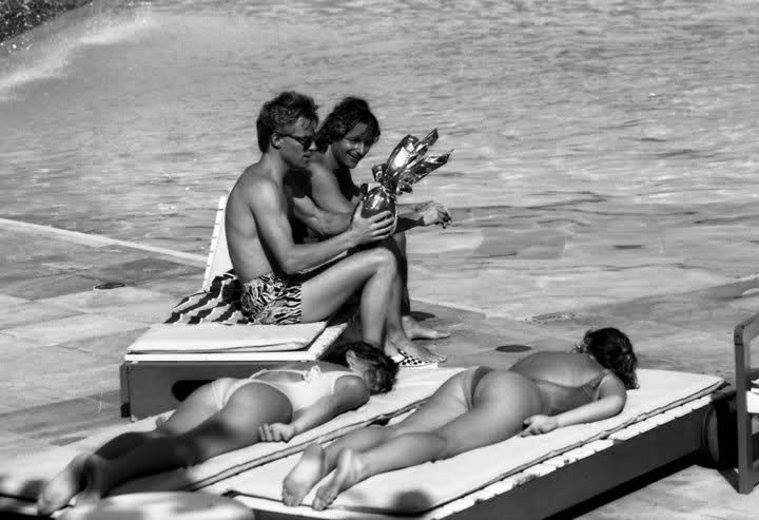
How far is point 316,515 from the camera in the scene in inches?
203

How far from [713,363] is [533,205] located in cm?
561

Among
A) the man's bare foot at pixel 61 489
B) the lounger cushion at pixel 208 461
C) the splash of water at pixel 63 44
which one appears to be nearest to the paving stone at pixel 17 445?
the lounger cushion at pixel 208 461

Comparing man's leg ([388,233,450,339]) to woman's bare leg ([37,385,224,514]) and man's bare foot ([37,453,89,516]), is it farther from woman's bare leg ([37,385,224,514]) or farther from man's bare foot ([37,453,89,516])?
man's bare foot ([37,453,89,516])

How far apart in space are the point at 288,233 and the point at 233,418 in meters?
1.81

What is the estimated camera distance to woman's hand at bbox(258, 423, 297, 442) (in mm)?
5867

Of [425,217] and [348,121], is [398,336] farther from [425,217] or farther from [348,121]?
[348,121]

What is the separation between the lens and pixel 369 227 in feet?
24.6

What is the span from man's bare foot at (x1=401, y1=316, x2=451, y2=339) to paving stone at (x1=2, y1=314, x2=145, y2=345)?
1.62 m

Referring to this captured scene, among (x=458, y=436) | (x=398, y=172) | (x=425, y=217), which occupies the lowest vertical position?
(x=458, y=436)

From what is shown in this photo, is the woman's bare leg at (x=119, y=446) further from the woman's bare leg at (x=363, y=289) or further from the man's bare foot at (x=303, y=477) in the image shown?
the woman's bare leg at (x=363, y=289)

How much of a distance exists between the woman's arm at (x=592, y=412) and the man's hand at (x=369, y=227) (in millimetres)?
1717

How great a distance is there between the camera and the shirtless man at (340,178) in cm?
787

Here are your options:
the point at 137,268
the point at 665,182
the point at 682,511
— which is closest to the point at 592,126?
the point at 665,182

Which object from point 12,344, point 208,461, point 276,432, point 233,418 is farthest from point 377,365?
point 12,344
